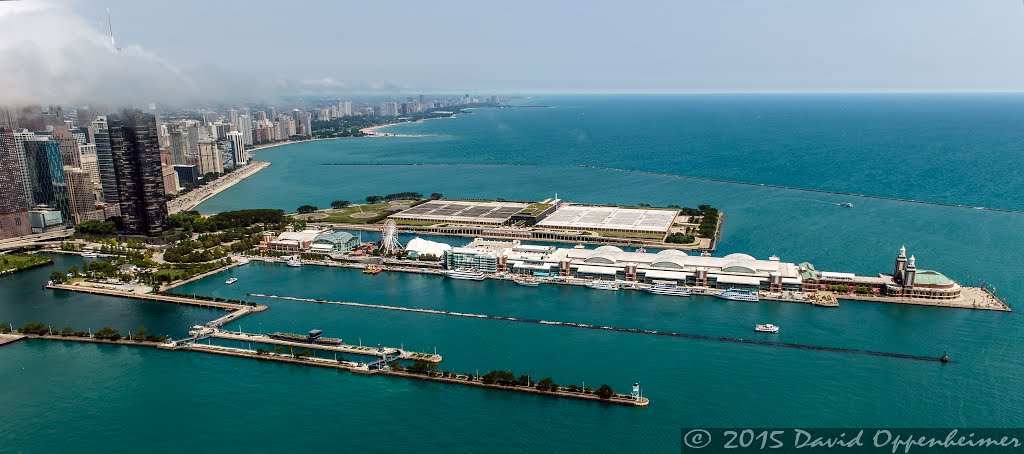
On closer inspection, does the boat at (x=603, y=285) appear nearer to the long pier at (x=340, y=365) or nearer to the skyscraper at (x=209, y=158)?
the long pier at (x=340, y=365)

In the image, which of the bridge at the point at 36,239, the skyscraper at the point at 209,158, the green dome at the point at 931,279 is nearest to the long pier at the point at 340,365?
the green dome at the point at 931,279

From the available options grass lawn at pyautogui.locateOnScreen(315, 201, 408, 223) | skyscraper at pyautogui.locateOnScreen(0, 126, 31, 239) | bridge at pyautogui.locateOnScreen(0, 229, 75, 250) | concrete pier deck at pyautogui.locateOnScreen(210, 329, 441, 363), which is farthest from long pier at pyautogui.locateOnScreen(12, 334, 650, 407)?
grass lawn at pyautogui.locateOnScreen(315, 201, 408, 223)

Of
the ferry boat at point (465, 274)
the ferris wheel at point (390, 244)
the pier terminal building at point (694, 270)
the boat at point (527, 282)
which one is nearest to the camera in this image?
the pier terminal building at point (694, 270)

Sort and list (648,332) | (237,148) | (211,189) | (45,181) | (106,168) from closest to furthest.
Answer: (648,332)
(45,181)
(106,168)
(211,189)
(237,148)

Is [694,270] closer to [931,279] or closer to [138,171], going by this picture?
[931,279]

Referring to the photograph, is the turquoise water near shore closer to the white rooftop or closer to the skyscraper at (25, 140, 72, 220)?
the white rooftop

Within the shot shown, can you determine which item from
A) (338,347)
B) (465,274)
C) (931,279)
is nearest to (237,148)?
(465,274)
